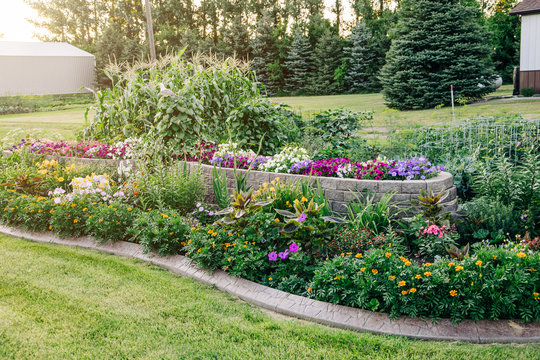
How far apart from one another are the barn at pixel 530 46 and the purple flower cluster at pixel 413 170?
13919 mm

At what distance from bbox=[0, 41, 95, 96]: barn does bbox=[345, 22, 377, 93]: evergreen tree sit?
17722 millimetres

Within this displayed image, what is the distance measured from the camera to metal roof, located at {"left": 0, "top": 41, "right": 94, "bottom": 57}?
25000 millimetres

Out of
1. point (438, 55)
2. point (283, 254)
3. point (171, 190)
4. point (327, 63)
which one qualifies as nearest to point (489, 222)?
point (283, 254)

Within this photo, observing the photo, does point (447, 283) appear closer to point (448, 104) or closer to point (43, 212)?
point (43, 212)

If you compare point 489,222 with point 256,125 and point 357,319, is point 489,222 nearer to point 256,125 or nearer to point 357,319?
point 357,319

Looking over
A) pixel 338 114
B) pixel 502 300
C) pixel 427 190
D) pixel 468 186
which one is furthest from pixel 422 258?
pixel 338 114

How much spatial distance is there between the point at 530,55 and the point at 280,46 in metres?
16.0

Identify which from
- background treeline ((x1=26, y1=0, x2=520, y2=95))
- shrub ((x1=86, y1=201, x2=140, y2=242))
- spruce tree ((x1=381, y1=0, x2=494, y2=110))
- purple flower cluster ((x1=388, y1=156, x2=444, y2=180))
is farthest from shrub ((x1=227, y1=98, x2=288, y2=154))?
background treeline ((x1=26, y1=0, x2=520, y2=95))

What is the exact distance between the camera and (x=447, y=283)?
251cm

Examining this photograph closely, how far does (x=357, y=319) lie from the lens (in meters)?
2.57

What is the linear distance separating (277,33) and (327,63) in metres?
4.22

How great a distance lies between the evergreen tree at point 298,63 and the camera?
26734 millimetres

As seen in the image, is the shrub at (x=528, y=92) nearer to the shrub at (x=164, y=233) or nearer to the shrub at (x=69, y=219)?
the shrub at (x=164, y=233)

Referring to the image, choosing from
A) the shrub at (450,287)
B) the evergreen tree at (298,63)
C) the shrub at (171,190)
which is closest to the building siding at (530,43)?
the evergreen tree at (298,63)
